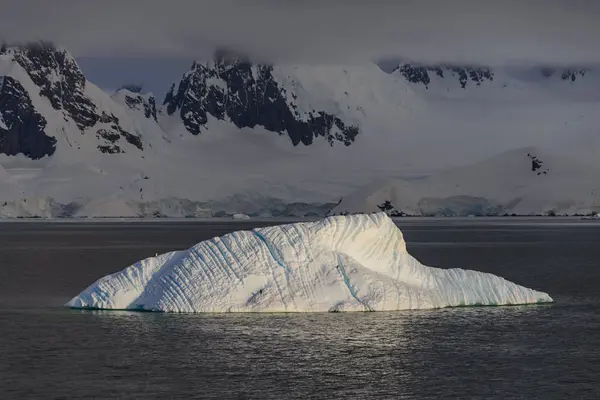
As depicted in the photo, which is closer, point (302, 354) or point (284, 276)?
point (302, 354)

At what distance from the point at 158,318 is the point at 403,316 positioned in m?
9.59

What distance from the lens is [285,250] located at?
41.0 m

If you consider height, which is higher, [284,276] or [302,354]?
→ [284,276]

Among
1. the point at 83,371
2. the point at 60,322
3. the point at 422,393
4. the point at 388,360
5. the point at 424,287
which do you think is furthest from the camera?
the point at 424,287

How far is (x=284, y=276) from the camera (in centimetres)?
4069

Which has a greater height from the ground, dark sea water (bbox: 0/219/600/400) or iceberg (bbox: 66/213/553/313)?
iceberg (bbox: 66/213/553/313)

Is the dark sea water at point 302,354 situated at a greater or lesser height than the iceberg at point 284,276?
lesser

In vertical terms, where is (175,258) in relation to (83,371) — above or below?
above

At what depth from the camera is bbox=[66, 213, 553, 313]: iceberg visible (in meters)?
40.6

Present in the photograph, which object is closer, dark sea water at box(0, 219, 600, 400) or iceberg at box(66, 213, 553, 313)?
dark sea water at box(0, 219, 600, 400)

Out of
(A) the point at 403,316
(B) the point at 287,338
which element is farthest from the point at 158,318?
(A) the point at 403,316

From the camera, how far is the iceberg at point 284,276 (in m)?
40.6

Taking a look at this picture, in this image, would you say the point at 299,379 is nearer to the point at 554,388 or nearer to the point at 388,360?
the point at 388,360

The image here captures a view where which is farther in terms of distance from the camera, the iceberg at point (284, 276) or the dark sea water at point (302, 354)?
the iceberg at point (284, 276)
